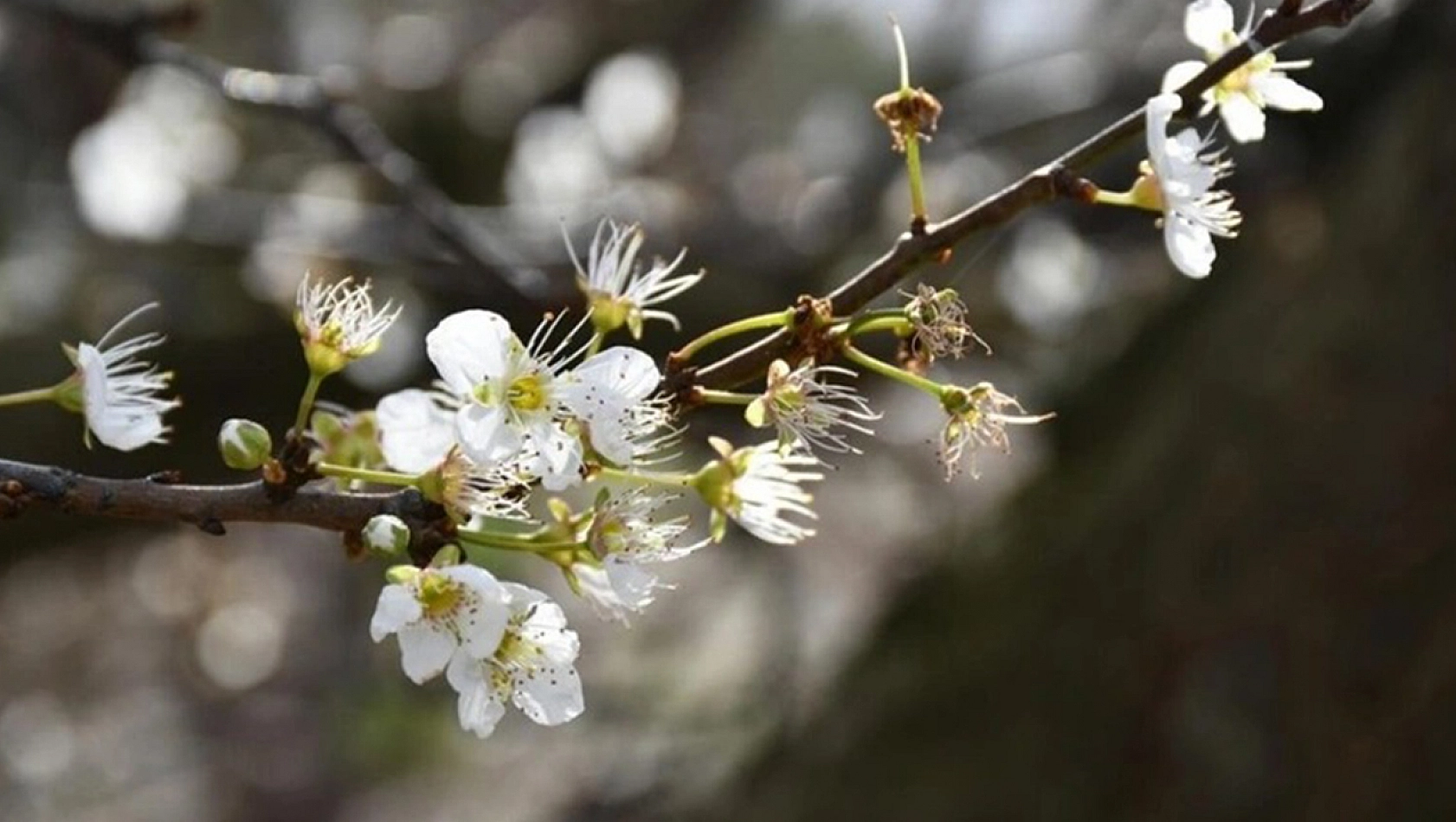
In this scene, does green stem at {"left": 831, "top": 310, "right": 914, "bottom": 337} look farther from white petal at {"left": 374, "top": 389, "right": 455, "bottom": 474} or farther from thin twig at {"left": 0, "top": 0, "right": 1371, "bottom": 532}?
white petal at {"left": 374, "top": 389, "right": 455, "bottom": 474}

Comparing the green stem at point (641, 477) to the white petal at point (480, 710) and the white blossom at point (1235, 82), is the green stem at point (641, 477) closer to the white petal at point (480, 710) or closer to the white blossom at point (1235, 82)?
the white petal at point (480, 710)

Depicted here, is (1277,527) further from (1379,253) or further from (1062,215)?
(1062,215)

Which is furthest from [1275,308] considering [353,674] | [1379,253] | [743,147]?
[353,674]

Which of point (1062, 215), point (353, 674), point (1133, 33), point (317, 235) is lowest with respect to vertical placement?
point (353, 674)

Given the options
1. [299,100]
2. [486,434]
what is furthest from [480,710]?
[299,100]

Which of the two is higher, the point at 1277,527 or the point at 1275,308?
the point at 1275,308

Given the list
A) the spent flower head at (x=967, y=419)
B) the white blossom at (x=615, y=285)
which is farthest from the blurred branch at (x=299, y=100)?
the spent flower head at (x=967, y=419)

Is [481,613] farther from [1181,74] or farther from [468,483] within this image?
[1181,74]
